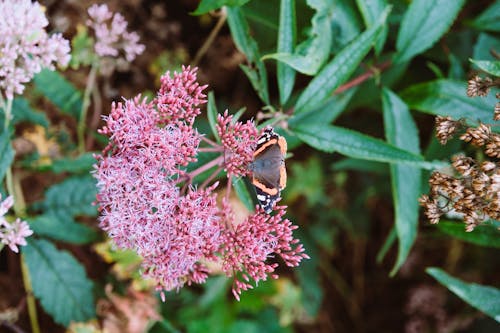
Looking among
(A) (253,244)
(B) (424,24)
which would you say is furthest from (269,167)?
(B) (424,24)

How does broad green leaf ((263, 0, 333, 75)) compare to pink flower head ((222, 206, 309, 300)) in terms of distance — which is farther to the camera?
broad green leaf ((263, 0, 333, 75))

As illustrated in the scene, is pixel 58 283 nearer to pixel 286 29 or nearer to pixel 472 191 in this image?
pixel 286 29

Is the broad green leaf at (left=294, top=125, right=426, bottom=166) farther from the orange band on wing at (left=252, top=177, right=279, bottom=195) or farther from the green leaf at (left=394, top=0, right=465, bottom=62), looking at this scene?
the green leaf at (left=394, top=0, right=465, bottom=62)

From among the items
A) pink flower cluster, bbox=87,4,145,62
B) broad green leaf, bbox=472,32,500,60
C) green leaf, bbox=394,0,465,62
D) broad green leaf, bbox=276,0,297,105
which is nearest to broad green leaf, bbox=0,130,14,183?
pink flower cluster, bbox=87,4,145,62

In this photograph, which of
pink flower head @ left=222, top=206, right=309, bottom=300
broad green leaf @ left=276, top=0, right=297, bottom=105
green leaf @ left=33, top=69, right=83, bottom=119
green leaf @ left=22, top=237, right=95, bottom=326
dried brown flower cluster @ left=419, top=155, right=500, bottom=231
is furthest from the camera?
green leaf @ left=33, top=69, right=83, bottom=119

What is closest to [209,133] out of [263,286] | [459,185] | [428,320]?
[263,286]

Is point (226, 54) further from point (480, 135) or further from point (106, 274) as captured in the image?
point (480, 135)
